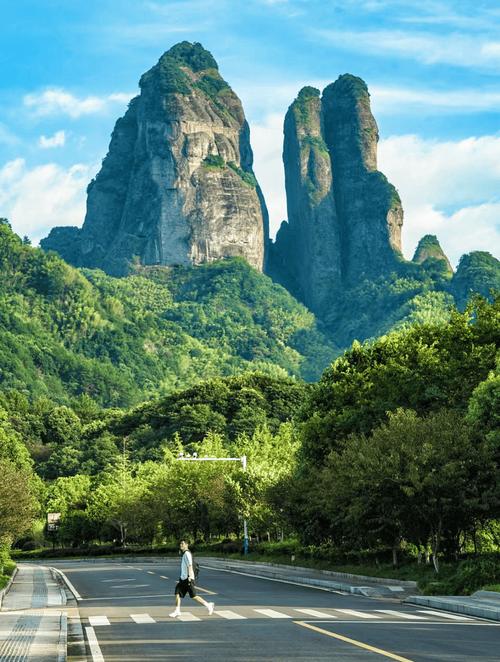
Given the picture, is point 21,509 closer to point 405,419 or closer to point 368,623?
point 405,419

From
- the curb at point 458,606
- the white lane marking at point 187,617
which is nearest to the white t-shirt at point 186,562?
the white lane marking at point 187,617

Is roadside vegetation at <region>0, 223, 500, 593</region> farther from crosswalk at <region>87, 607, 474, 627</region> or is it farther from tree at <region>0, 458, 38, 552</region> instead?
crosswalk at <region>87, 607, 474, 627</region>

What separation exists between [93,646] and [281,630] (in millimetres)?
3500

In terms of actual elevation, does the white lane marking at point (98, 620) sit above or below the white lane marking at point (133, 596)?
above

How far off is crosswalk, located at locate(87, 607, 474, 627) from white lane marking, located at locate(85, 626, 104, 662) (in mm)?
1605

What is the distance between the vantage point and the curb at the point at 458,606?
22.5m

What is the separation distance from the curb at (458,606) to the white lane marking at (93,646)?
25.7 ft

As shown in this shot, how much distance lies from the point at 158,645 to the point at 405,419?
22.9 m

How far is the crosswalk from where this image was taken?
22075 millimetres

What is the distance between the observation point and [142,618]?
23016mm

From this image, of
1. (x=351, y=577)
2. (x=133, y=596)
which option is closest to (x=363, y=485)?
(x=351, y=577)

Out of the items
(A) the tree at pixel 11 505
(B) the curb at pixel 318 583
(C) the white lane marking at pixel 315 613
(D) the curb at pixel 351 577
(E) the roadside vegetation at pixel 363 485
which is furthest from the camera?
(A) the tree at pixel 11 505

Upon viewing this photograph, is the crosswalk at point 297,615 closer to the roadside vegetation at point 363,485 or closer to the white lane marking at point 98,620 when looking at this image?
the white lane marking at point 98,620

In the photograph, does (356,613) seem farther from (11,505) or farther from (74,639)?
(11,505)
